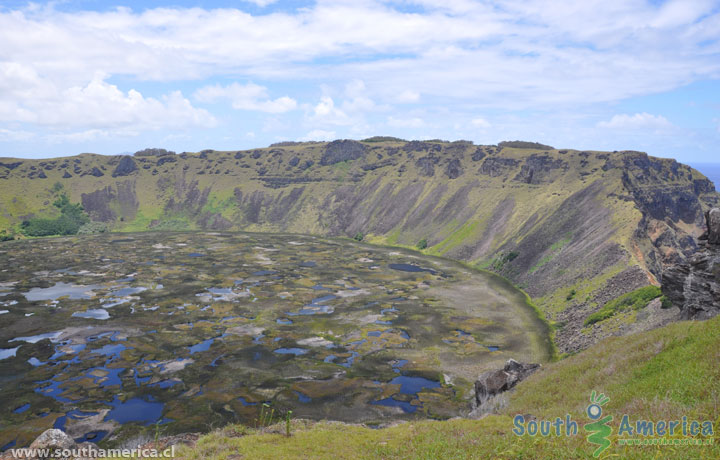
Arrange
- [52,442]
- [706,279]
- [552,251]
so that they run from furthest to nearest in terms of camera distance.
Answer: [552,251] → [706,279] → [52,442]

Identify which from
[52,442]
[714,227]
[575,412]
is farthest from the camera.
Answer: [714,227]

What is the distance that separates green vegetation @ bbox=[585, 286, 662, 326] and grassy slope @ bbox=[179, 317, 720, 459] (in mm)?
38546

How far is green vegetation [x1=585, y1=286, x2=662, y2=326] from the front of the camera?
69875 millimetres

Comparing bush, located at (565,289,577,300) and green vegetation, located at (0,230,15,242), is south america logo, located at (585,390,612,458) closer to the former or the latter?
bush, located at (565,289,577,300)

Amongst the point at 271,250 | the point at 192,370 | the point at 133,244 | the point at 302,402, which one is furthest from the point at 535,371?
the point at 133,244

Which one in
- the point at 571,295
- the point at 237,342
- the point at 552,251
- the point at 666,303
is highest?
the point at 552,251

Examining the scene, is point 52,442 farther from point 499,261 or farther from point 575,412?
point 499,261

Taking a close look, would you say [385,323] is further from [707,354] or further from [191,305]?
[707,354]

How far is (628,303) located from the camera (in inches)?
2908

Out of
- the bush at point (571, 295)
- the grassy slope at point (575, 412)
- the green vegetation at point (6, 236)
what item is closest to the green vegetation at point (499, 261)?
the bush at point (571, 295)

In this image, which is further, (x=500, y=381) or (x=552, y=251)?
(x=552, y=251)

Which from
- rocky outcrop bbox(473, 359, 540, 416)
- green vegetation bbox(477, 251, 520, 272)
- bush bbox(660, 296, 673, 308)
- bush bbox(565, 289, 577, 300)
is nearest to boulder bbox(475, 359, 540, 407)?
rocky outcrop bbox(473, 359, 540, 416)

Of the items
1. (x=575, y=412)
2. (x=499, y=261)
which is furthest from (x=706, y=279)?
(x=499, y=261)

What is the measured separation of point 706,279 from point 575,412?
32.4 meters
